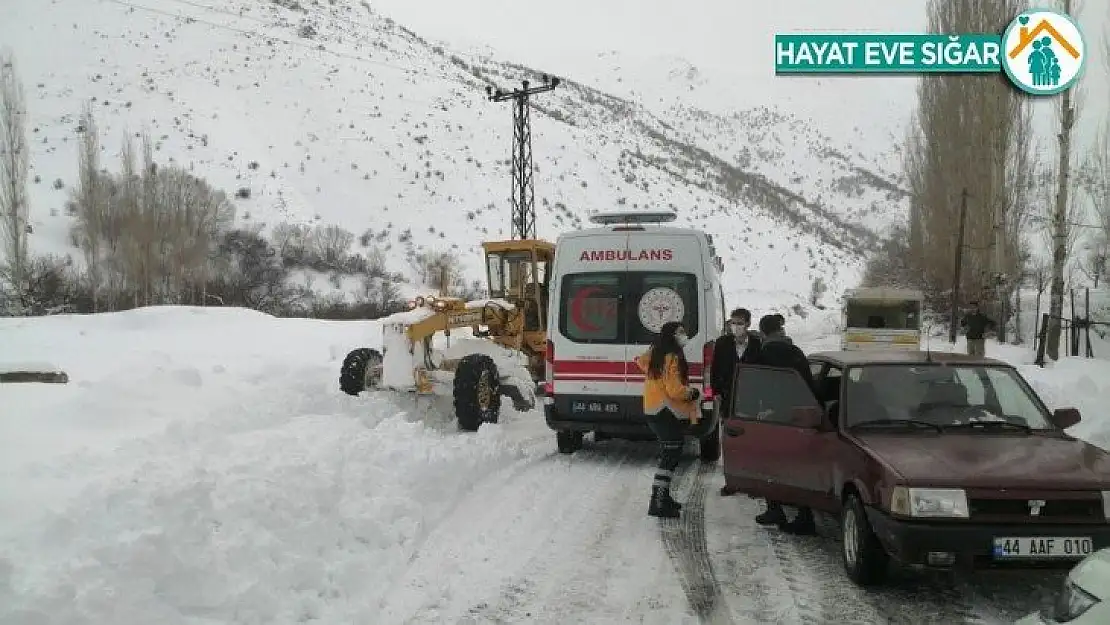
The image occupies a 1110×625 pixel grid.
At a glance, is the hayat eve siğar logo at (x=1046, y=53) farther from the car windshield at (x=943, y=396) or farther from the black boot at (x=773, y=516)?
the black boot at (x=773, y=516)

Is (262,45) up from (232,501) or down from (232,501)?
up

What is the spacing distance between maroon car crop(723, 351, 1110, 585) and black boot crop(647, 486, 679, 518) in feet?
1.76

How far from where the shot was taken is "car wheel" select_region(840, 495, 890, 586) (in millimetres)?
5133

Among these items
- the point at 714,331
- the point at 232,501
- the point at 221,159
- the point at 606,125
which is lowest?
the point at 232,501

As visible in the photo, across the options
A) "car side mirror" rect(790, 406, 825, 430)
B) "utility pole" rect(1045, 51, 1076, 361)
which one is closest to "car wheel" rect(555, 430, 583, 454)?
"car side mirror" rect(790, 406, 825, 430)

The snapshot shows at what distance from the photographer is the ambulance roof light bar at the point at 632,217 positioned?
11.0 meters

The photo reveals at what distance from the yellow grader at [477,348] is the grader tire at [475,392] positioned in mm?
13

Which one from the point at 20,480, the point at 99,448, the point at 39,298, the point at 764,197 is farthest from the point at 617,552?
the point at 764,197

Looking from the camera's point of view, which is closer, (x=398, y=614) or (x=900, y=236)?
(x=398, y=614)

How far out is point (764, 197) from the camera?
8200 centimetres

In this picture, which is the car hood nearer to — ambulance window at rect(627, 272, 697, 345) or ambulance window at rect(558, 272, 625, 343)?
ambulance window at rect(627, 272, 697, 345)

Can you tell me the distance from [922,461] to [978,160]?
2807 centimetres

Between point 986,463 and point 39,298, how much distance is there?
35566mm

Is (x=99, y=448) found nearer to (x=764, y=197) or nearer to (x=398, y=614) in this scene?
(x=398, y=614)
